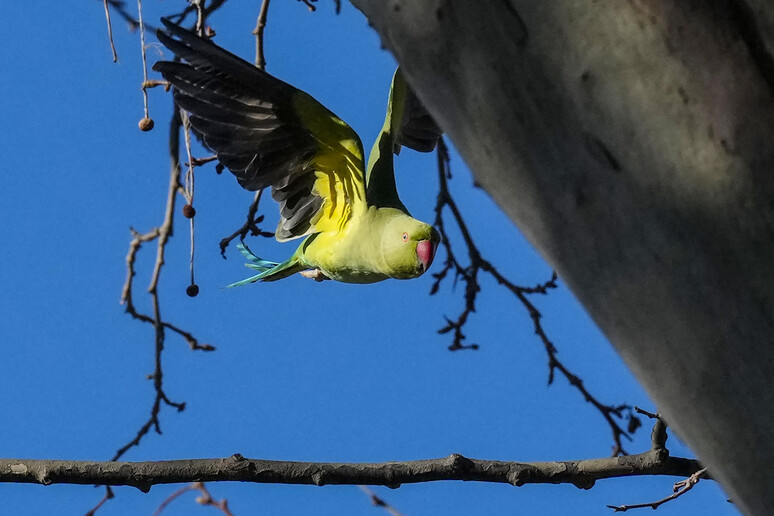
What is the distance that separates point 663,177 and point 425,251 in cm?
179

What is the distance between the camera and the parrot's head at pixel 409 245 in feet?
8.25

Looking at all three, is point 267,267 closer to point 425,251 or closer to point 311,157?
point 311,157

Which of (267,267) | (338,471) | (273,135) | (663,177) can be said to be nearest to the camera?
(663,177)

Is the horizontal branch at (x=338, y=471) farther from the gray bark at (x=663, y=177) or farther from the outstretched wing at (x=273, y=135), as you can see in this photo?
the outstretched wing at (x=273, y=135)

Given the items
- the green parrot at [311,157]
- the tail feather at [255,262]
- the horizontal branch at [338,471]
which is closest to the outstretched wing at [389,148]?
the green parrot at [311,157]

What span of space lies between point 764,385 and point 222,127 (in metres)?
2.21

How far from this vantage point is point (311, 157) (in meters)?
2.92

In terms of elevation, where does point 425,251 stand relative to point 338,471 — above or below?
above

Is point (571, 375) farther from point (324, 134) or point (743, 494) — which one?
point (743, 494)

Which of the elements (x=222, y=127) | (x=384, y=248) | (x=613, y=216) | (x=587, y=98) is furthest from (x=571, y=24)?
(x=222, y=127)

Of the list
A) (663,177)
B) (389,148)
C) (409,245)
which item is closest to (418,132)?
(389,148)

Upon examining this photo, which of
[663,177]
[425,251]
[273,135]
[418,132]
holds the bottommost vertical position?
[663,177]

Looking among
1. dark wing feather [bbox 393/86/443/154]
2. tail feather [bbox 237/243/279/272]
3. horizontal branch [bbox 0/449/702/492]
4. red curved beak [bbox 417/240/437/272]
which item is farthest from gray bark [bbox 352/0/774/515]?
tail feather [bbox 237/243/279/272]

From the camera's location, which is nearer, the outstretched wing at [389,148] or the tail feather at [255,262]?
the outstretched wing at [389,148]
